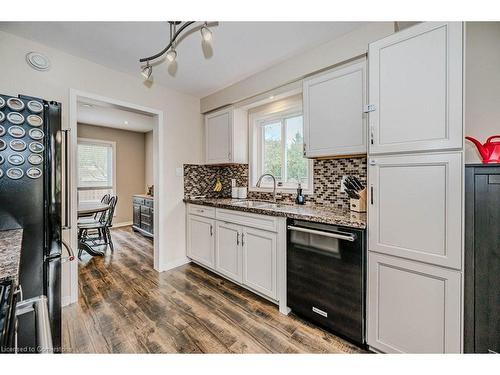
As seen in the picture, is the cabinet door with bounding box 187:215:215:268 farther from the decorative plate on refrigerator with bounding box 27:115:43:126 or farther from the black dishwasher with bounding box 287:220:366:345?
the decorative plate on refrigerator with bounding box 27:115:43:126

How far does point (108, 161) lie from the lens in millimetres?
5543

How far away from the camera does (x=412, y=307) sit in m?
1.35

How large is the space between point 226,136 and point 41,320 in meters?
2.54

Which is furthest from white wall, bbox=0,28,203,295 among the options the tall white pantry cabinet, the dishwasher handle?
the tall white pantry cabinet

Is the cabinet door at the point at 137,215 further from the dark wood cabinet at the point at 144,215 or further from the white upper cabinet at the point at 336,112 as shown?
the white upper cabinet at the point at 336,112

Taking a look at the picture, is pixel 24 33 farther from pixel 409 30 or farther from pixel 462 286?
pixel 462 286

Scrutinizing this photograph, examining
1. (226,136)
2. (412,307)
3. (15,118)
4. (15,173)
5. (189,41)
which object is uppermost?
(189,41)

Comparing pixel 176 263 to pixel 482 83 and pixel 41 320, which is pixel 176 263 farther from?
pixel 482 83

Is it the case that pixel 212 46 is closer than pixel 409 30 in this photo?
No

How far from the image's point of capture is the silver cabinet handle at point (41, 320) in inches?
29.2

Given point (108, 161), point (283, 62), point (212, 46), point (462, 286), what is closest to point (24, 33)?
point (212, 46)

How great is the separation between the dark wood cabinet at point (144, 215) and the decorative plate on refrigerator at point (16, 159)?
3.13m

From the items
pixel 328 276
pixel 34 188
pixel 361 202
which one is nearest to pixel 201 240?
pixel 328 276

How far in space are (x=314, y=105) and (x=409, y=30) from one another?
814mm
